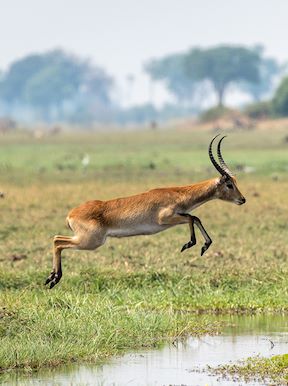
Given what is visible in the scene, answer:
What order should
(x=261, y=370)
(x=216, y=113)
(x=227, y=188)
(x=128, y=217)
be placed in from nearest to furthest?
(x=261, y=370) < (x=128, y=217) < (x=227, y=188) < (x=216, y=113)

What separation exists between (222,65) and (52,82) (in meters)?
43.3

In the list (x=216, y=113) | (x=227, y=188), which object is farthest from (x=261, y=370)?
(x=216, y=113)

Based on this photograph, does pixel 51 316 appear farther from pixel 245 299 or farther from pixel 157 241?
pixel 157 241

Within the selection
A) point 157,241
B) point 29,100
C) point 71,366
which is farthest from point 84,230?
point 29,100

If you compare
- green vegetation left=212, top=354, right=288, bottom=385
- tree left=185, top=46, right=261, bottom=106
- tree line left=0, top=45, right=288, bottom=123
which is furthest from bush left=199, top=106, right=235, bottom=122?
green vegetation left=212, top=354, right=288, bottom=385

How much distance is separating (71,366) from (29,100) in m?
149

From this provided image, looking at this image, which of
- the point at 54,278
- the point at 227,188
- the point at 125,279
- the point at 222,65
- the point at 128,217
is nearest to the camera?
the point at 54,278

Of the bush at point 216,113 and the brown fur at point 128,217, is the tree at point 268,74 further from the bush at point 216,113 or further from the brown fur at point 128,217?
the brown fur at point 128,217

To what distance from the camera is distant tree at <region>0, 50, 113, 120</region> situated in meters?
156

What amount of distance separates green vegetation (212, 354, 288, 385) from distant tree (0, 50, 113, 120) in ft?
476

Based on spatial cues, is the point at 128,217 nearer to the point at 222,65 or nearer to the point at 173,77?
the point at 222,65

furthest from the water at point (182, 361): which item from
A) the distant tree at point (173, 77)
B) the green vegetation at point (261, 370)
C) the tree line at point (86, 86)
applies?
the distant tree at point (173, 77)

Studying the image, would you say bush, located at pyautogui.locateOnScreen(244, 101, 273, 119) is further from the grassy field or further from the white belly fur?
the white belly fur

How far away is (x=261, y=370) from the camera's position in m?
9.11
